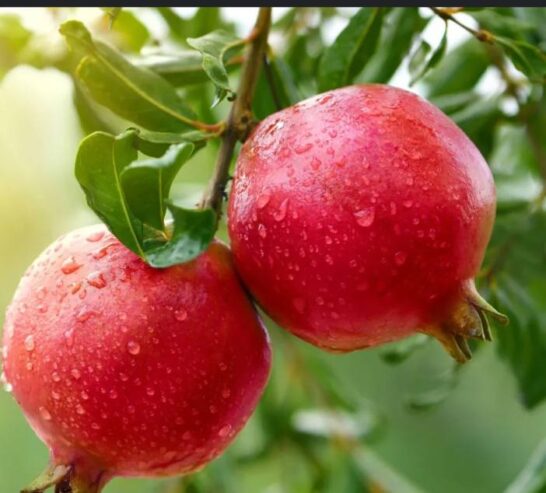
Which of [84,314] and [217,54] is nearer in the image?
[84,314]

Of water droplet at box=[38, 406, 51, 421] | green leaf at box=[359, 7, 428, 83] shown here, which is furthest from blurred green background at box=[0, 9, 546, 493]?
water droplet at box=[38, 406, 51, 421]

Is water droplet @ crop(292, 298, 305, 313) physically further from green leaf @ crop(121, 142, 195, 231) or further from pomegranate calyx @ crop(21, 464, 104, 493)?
pomegranate calyx @ crop(21, 464, 104, 493)

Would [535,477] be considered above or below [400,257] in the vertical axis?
below

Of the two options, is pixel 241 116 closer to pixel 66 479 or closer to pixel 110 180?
pixel 110 180

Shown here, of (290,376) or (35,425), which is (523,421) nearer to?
(290,376)

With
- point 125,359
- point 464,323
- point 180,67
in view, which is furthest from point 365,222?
point 180,67

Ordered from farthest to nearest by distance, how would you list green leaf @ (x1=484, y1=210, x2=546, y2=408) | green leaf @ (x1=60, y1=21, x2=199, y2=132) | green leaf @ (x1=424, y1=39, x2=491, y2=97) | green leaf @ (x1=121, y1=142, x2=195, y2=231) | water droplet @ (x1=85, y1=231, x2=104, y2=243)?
green leaf @ (x1=424, y1=39, x2=491, y2=97) < green leaf @ (x1=484, y1=210, x2=546, y2=408) < green leaf @ (x1=60, y1=21, x2=199, y2=132) < water droplet @ (x1=85, y1=231, x2=104, y2=243) < green leaf @ (x1=121, y1=142, x2=195, y2=231)

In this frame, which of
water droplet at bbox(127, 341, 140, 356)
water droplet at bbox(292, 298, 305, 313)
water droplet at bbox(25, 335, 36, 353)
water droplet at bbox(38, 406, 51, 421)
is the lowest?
water droplet at bbox(38, 406, 51, 421)
